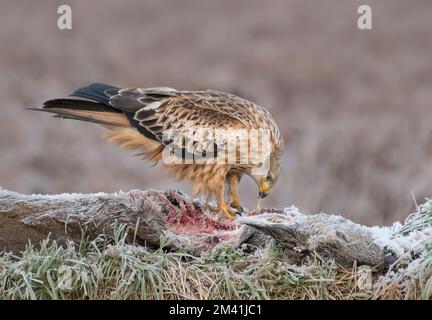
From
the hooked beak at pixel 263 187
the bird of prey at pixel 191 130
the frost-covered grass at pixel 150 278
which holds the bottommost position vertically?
the frost-covered grass at pixel 150 278

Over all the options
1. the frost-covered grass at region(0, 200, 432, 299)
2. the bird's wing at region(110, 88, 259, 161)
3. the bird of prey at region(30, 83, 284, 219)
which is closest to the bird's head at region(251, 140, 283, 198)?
the bird of prey at region(30, 83, 284, 219)

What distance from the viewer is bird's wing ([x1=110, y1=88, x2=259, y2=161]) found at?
21.3 ft

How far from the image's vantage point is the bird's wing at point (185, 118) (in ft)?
21.3

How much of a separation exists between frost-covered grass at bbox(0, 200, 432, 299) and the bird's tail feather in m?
1.67

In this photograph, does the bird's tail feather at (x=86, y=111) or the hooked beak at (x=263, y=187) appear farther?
the hooked beak at (x=263, y=187)

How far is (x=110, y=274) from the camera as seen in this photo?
4.83m

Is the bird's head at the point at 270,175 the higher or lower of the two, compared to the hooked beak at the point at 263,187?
higher

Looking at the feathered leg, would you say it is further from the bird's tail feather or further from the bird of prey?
the bird's tail feather

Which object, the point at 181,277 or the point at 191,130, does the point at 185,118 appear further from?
the point at 181,277

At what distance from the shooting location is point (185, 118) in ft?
21.6

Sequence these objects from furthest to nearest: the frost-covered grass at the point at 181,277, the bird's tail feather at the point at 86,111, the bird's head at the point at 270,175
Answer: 1. the bird's head at the point at 270,175
2. the bird's tail feather at the point at 86,111
3. the frost-covered grass at the point at 181,277

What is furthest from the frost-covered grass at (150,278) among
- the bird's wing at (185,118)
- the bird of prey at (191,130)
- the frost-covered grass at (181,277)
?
the bird's wing at (185,118)

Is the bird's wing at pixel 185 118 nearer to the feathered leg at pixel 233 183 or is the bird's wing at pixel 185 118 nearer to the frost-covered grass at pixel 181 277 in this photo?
the feathered leg at pixel 233 183

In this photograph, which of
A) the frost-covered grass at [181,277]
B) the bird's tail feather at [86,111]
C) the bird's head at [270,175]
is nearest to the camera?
the frost-covered grass at [181,277]
